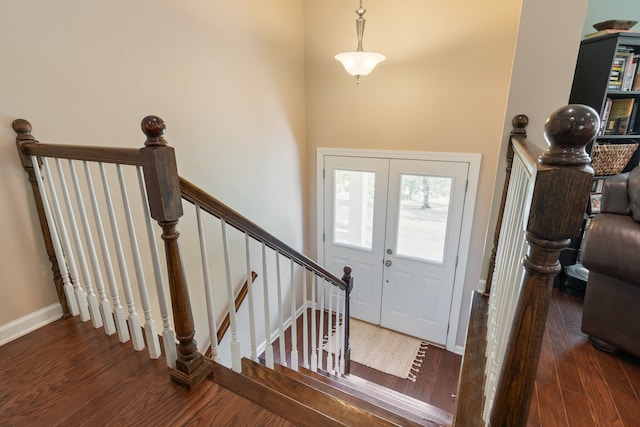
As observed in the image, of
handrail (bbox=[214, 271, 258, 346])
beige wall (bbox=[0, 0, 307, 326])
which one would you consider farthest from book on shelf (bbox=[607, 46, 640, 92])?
handrail (bbox=[214, 271, 258, 346])

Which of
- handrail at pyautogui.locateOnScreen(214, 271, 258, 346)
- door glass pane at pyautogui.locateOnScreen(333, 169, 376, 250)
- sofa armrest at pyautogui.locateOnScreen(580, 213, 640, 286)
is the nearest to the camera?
sofa armrest at pyautogui.locateOnScreen(580, 213, 640, 286)

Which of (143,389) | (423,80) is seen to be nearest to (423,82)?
(423,80)

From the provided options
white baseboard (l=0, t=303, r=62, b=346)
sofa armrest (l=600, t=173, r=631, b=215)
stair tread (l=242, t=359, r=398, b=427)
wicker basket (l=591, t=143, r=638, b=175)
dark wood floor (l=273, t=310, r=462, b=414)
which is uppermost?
wicker basket (l=591, t=143, r=638, b=175)

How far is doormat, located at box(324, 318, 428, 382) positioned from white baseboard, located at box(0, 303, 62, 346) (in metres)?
2.69

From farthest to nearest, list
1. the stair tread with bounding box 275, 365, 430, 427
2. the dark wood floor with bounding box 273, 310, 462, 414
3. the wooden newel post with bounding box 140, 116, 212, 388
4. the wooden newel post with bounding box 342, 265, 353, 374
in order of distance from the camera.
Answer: the dark wood floor with bounding box 273, 310, 462, 414 < the wooden newel post with bounding box 342, 265, 353, 374 < the stair tread with bounding box 275, 365, 430, 427 < the wooden newel post with bounding box 140, 116, 212, 388

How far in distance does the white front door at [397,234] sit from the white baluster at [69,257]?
8.95 feet

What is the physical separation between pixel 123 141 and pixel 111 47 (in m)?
0.54

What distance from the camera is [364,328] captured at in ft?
13.2

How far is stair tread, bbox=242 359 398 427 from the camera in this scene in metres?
1.28

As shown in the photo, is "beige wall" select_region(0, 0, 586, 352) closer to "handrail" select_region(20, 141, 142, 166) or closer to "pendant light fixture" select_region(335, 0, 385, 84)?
"handrail" select_region(20, 141, 142, 166)

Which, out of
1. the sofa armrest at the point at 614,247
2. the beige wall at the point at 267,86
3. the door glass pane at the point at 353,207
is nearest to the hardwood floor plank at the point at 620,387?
the sofa armrest at the point at 614,247

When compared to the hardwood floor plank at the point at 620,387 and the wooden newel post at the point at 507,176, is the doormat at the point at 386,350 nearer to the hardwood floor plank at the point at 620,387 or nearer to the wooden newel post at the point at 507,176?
the wooden newel post at the point at 507,176

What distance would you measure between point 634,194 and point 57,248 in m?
2.95

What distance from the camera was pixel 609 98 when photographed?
97.7 inches
